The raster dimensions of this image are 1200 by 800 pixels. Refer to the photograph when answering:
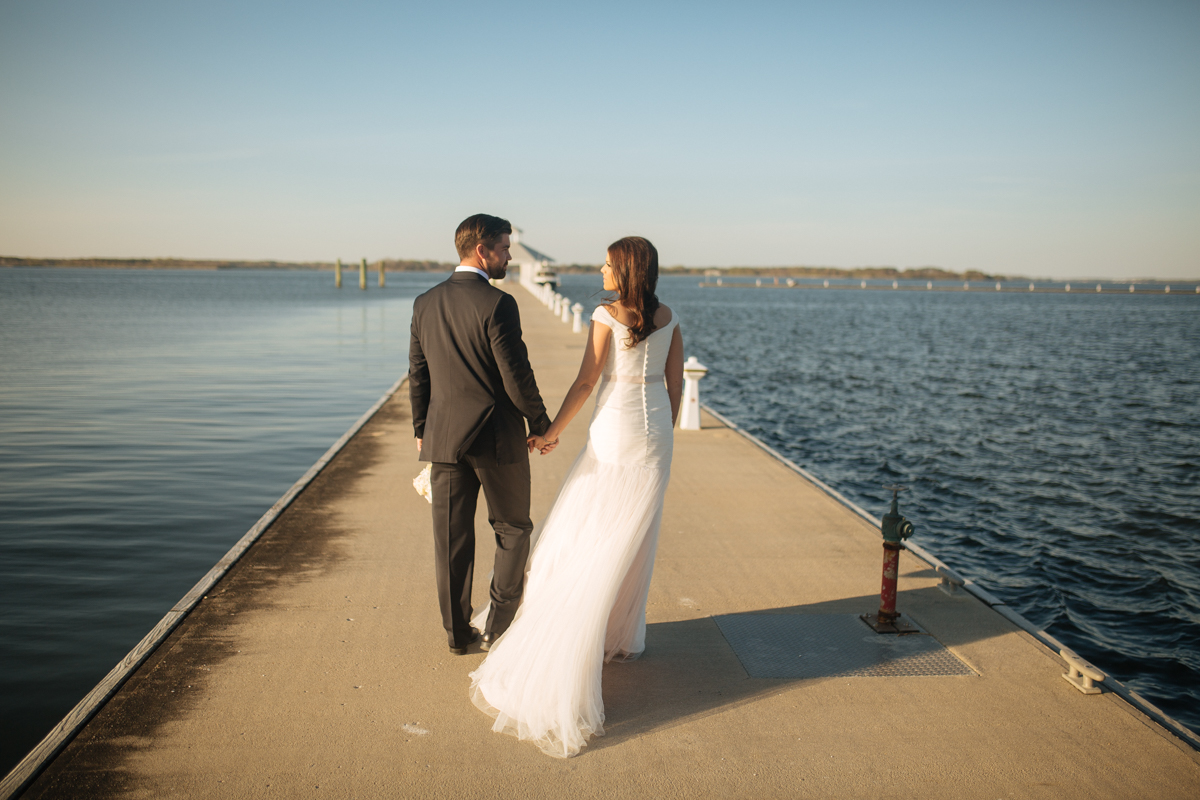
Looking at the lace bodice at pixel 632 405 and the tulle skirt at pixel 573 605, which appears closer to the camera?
the tulle skirt at pixel 573 605

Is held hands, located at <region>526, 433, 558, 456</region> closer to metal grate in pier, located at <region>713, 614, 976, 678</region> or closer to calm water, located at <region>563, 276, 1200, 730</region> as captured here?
metal grate in pier, located at <region>713, 614, 976, 678</region>

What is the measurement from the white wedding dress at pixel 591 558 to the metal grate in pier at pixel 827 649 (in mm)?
852

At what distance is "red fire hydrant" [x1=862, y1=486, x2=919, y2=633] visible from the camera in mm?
4543

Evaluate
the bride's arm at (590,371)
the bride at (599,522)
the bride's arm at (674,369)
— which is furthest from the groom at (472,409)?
the bride's arm at (674,369)

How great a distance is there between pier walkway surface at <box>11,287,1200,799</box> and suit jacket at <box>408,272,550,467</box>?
116 centimetres

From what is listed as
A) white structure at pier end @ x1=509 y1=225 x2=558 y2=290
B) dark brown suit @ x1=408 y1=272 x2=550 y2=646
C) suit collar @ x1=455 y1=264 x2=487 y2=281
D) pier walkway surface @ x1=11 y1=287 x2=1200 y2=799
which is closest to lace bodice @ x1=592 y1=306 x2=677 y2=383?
dark brown suit @ x1=408 y1=272 x2=550 y2=646

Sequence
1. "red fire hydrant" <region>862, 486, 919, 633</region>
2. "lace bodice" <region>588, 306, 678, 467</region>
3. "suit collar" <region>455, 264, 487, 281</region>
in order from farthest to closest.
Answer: "red fire hydrant" <region>862, 486, 919, 633</region>, "suit collar" <region>455, 264, 487, 281</region>, "lace bodice" <region>588, 306, 678, 467</region>

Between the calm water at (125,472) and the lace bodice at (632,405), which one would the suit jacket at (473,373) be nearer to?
the lace bodice at (632,405)

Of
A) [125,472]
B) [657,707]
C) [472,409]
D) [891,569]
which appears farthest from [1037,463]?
[125,472]

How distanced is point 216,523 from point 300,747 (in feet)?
18.6

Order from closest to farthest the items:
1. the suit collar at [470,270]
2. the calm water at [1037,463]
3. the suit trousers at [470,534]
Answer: the suit collar at [470,270], the suit trousers at [470,534], the calm water at [1037,463]

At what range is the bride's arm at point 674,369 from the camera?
392 centimetres

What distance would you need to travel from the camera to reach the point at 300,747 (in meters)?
3.38

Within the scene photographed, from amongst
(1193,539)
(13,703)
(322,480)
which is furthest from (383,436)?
(1193,539)
